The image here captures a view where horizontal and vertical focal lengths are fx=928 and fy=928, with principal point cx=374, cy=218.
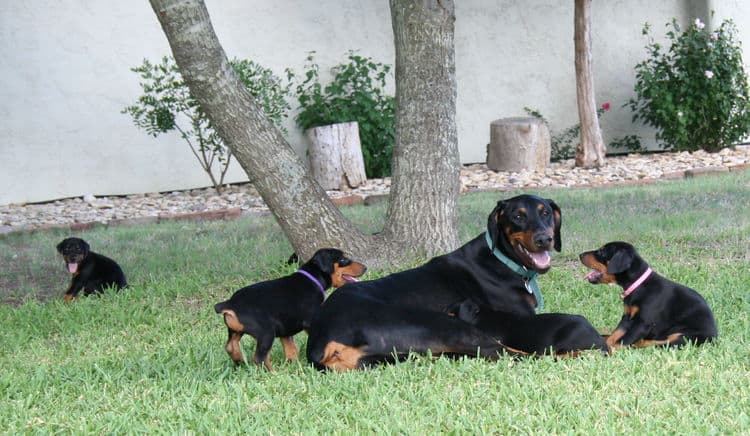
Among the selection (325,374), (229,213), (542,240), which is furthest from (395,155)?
(229,213)

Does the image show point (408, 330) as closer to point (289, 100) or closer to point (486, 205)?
point (486, 205)

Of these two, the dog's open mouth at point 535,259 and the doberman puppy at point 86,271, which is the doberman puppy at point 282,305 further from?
the doberman puppy at point 86,271

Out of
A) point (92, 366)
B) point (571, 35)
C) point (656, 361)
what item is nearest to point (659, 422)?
point (656, 361)

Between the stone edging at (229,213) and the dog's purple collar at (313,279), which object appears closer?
the dog's purple collar at (313,279)

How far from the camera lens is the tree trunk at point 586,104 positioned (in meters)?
13.4

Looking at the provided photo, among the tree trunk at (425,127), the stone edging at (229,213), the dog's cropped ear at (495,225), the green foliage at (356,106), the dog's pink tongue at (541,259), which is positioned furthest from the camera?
the green foliage at (356,106)

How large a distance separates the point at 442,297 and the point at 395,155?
105 inches

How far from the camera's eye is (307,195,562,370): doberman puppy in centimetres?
454

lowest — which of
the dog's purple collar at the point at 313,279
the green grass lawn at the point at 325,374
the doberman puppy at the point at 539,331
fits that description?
the green grass lawn at the point at 325,374

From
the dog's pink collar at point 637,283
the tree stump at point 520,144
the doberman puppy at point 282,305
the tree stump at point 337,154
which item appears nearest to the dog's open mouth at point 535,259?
the dog's pink collar at point 637,283

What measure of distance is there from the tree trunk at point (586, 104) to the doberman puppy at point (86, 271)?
825 centimetres

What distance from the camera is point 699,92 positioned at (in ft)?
46.5

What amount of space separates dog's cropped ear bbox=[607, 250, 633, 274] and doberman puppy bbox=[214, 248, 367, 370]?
1387 millimetres

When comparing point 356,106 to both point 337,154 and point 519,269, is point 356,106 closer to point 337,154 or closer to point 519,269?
point 337,154
